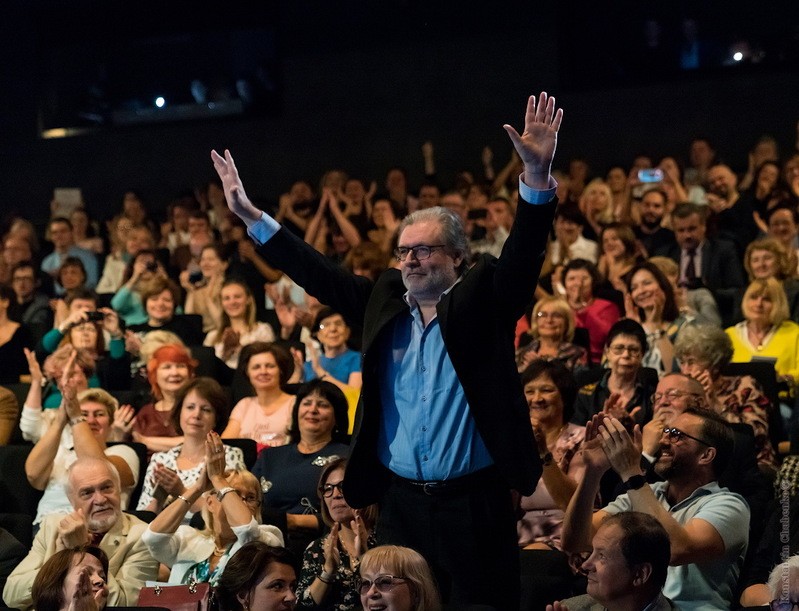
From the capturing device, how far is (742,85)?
10289 millimetres

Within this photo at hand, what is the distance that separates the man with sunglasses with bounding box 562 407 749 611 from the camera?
3.37 meters

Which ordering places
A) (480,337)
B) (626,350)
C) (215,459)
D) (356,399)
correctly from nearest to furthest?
(480,337)
(215,459)
(626,350)
(356,399)

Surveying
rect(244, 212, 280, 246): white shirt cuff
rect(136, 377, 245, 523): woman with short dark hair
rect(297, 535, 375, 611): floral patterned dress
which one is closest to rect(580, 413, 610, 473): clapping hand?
rect(297, 535, 375, 611): floral patterned dress

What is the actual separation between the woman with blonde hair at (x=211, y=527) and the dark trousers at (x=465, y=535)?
0.97 metres

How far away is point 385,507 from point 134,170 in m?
9.09

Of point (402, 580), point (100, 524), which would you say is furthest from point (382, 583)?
point (100, 524)

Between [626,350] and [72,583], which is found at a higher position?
[626,350]

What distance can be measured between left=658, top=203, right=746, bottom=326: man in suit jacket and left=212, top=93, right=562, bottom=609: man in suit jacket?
4.22m

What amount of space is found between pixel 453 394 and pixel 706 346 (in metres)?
2.33

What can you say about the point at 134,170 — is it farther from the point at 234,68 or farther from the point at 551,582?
the point at 551,582

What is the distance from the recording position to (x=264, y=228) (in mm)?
3275

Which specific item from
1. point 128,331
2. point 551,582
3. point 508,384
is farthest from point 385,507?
point 128,331

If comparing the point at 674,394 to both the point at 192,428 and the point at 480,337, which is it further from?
the point at 192,428

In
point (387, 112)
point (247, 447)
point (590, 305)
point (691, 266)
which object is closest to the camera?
point (247, 447)
